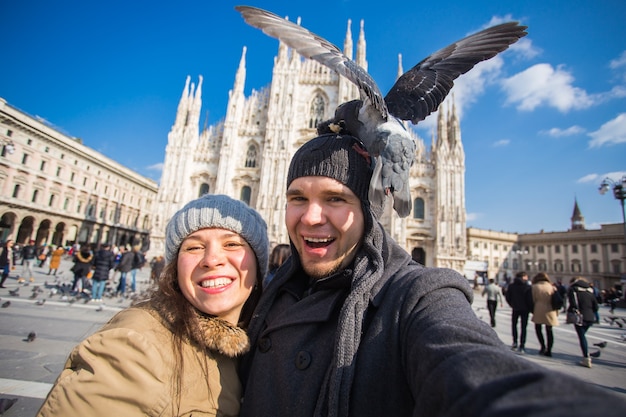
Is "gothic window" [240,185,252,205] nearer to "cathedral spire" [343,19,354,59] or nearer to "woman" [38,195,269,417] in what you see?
"cathedral spire" [343,19,354,59]

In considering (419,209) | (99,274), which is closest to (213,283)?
(99,274)

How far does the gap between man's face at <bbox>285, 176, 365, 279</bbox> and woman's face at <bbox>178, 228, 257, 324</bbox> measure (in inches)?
13.1

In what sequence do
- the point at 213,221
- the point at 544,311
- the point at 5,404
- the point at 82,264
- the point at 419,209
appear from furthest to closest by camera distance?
the point at 419,209, the point at 82,264, the point at 544,311, the point at 5,404, the point at 213,221

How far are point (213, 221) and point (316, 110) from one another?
76.6 feet

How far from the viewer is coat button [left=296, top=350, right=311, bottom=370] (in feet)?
3.36

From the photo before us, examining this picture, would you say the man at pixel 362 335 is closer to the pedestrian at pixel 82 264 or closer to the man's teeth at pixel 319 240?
the man's teeth at pixel 319 240

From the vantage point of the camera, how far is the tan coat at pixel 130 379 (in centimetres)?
92

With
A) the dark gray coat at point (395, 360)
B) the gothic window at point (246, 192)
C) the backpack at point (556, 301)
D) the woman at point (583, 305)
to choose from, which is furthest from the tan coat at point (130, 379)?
the gothic window at point (246, 192)

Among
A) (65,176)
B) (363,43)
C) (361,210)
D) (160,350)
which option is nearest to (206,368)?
(160,350)

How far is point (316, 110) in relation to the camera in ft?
77.2

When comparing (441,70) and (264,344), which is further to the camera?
(441,70)

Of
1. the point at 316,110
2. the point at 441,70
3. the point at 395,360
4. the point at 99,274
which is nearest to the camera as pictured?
the point at 395,360

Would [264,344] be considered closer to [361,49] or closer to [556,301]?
[556,301]

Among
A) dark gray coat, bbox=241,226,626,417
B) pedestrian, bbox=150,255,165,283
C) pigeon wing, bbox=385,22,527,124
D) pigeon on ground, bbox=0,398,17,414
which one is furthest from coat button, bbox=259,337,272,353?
pigeon on ground, bbox=0,398,17,414
